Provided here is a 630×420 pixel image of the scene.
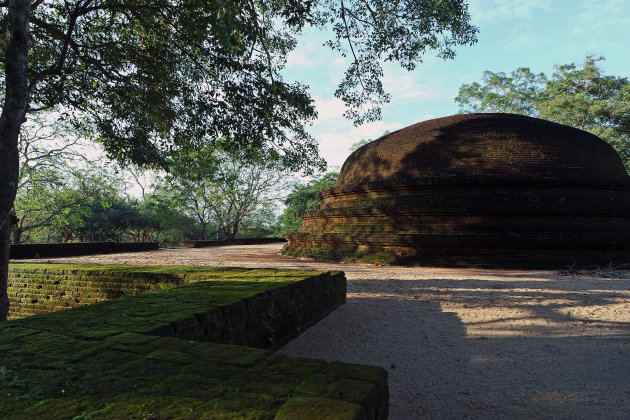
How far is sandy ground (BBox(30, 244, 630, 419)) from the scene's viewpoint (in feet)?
7.89

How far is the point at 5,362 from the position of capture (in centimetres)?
158

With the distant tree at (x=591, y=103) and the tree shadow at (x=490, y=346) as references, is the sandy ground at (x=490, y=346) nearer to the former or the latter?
the tree shadow at (x=490, y=346)

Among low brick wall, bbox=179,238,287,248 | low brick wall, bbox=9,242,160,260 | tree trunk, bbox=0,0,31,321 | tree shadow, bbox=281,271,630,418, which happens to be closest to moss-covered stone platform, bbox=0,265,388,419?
tree shadow, bbox=281,271,630,418

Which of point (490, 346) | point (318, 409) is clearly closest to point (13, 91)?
point (318, 409)

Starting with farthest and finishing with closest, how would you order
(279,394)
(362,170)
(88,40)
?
(362,170)
(88,40)
(279,394)

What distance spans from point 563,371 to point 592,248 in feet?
→ 26.1

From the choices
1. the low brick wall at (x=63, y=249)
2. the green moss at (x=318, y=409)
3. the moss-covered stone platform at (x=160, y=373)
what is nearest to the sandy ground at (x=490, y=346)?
the moss-covered stone platform at (x=160, y=373)

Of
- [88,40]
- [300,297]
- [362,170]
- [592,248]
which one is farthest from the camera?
[362,170]

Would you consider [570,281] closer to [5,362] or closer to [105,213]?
[5,362]

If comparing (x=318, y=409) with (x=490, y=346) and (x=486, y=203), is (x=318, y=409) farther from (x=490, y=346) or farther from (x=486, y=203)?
(x=486, y=203)

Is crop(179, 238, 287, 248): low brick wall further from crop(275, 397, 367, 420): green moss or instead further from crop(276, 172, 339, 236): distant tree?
crop(275, 397, 367, 420): green moss

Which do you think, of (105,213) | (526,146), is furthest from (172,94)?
(105,213)

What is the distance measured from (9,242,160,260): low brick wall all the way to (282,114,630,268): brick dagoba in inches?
314

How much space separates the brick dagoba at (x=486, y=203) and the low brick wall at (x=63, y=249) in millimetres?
7981
